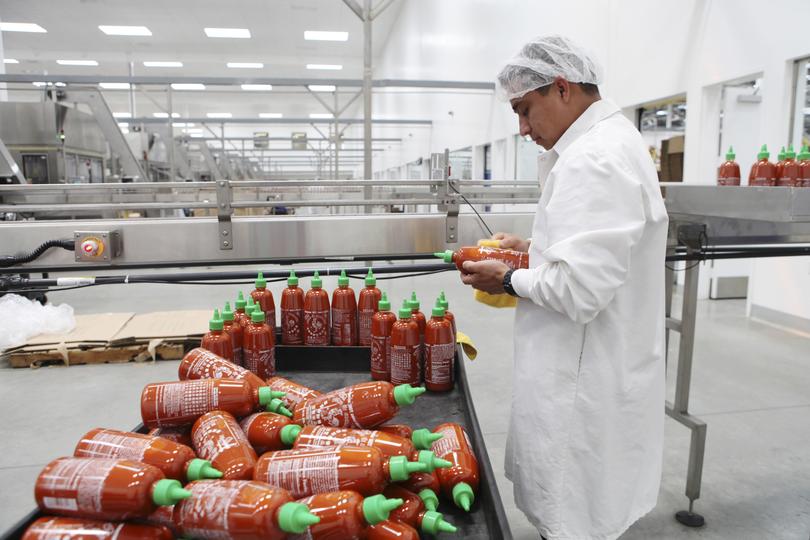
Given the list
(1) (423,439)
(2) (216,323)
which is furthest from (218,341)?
(1) (423,439)

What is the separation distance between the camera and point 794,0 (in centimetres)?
392

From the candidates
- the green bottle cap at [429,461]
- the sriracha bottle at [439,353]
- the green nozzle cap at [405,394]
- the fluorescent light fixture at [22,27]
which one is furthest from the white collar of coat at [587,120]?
the fluorescent light fixture at [22,27]

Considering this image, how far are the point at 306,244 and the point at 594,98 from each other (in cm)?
100

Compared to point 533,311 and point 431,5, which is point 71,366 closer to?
point 533,311

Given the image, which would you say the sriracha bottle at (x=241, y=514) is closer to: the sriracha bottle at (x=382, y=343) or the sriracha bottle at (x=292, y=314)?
the sriracha bottle at (x=382, y=343)

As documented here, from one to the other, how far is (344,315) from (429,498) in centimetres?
73

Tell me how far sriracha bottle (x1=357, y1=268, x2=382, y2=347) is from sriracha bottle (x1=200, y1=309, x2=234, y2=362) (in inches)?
14.7

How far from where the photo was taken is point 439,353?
4.59 ft

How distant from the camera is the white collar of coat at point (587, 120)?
1.19 metres

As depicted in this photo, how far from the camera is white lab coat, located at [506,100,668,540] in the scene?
1.07 meters

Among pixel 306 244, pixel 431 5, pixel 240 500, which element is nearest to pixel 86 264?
pixel 306 244

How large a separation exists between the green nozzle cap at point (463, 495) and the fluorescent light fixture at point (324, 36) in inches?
535

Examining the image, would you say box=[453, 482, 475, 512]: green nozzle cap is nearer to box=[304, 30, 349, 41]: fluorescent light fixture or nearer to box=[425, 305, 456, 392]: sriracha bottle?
box=[425, 305, 456, 392]: sriracha bottle

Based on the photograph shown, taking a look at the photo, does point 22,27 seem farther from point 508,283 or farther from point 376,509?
point 376,509
